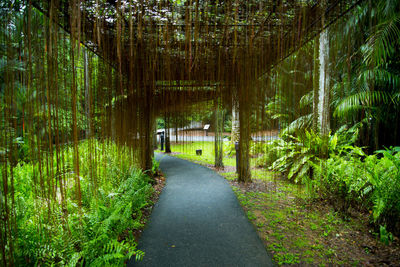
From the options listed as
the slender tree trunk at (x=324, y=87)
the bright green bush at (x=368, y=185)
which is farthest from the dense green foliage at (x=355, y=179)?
the slender tree trunk at (x=324, y=87)

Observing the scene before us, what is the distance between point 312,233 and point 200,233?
54.7 inches

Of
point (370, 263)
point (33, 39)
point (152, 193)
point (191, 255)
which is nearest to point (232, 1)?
point (33, 39)

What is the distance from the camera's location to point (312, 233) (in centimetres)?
242

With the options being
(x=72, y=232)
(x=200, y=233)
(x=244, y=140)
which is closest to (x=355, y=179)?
(x=244, y=140)

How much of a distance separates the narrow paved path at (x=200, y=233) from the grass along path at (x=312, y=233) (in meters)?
0.21

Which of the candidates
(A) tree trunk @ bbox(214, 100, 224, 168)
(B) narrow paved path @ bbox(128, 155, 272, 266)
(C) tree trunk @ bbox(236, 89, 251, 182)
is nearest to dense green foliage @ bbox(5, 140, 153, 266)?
(B) narrow paved path @ bbox(128, 155, 272, 266)

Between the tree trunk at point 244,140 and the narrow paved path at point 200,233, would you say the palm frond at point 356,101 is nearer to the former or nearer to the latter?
the tree trunk at point 244,140

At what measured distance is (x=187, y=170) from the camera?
5.73 m

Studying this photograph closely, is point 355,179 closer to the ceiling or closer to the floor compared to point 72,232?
closer to the ceiling

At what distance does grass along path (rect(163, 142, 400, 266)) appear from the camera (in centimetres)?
196

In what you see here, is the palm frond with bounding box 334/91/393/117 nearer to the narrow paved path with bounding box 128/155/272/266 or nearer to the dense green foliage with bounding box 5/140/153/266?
the narrow paved path with bounding box 128/155/272/266

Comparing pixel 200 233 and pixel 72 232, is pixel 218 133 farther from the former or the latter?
pixel 72 232

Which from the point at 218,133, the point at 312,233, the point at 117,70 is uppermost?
the point at 117,70

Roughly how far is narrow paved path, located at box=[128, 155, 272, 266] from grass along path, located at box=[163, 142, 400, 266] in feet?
0.68
